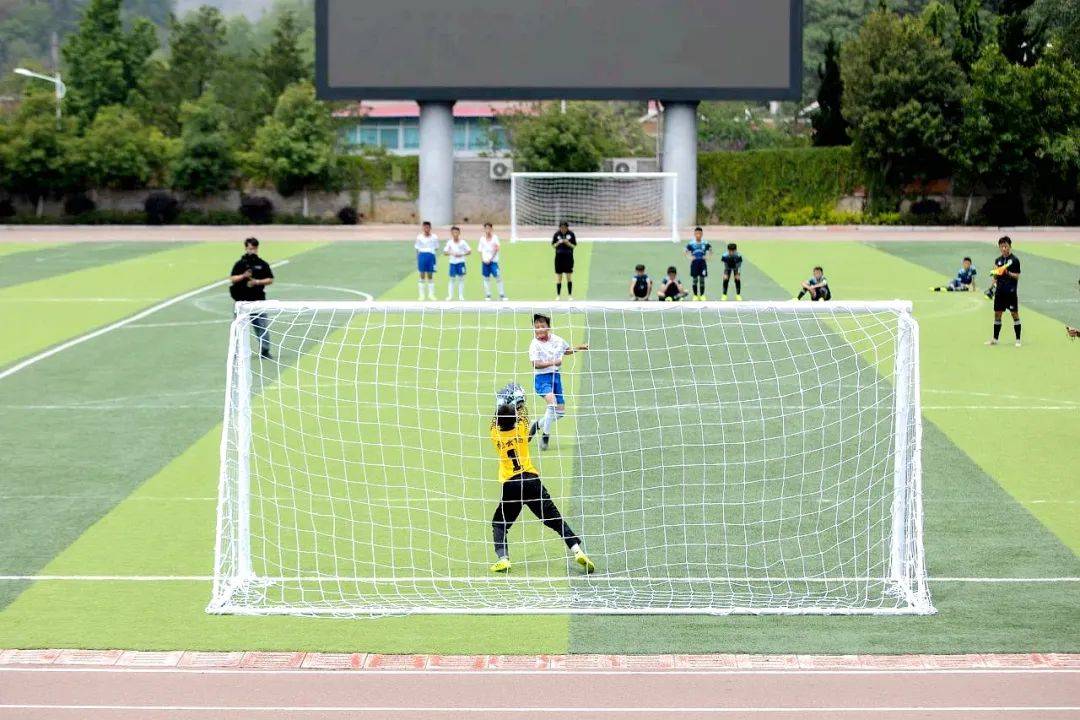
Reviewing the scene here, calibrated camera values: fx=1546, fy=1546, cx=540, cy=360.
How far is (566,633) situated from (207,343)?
1676cm

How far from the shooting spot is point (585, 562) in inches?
547

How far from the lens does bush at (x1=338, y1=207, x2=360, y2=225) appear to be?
196 feet

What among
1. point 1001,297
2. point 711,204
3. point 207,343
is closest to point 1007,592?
point 1001,297

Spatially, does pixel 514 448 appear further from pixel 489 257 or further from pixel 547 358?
pixel 489 257

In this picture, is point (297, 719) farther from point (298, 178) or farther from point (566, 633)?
point (298, 178)

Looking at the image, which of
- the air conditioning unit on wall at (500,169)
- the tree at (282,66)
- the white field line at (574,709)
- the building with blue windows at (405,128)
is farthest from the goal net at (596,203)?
the white field line at (574,709)

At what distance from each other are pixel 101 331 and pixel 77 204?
32.7 meters

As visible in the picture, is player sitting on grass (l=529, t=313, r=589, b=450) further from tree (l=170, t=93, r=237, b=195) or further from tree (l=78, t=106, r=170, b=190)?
tree (l=78, t=106, r=170, b=190)

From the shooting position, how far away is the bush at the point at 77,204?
6012cm

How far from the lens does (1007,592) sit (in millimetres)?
13328

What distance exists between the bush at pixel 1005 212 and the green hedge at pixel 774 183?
4948mm

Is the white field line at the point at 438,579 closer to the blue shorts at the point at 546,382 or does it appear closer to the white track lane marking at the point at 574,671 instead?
the white track lane marking at the point at 574,671

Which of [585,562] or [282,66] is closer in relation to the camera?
[585,562]

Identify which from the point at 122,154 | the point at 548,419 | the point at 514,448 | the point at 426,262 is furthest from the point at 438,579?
the point at 122,154
